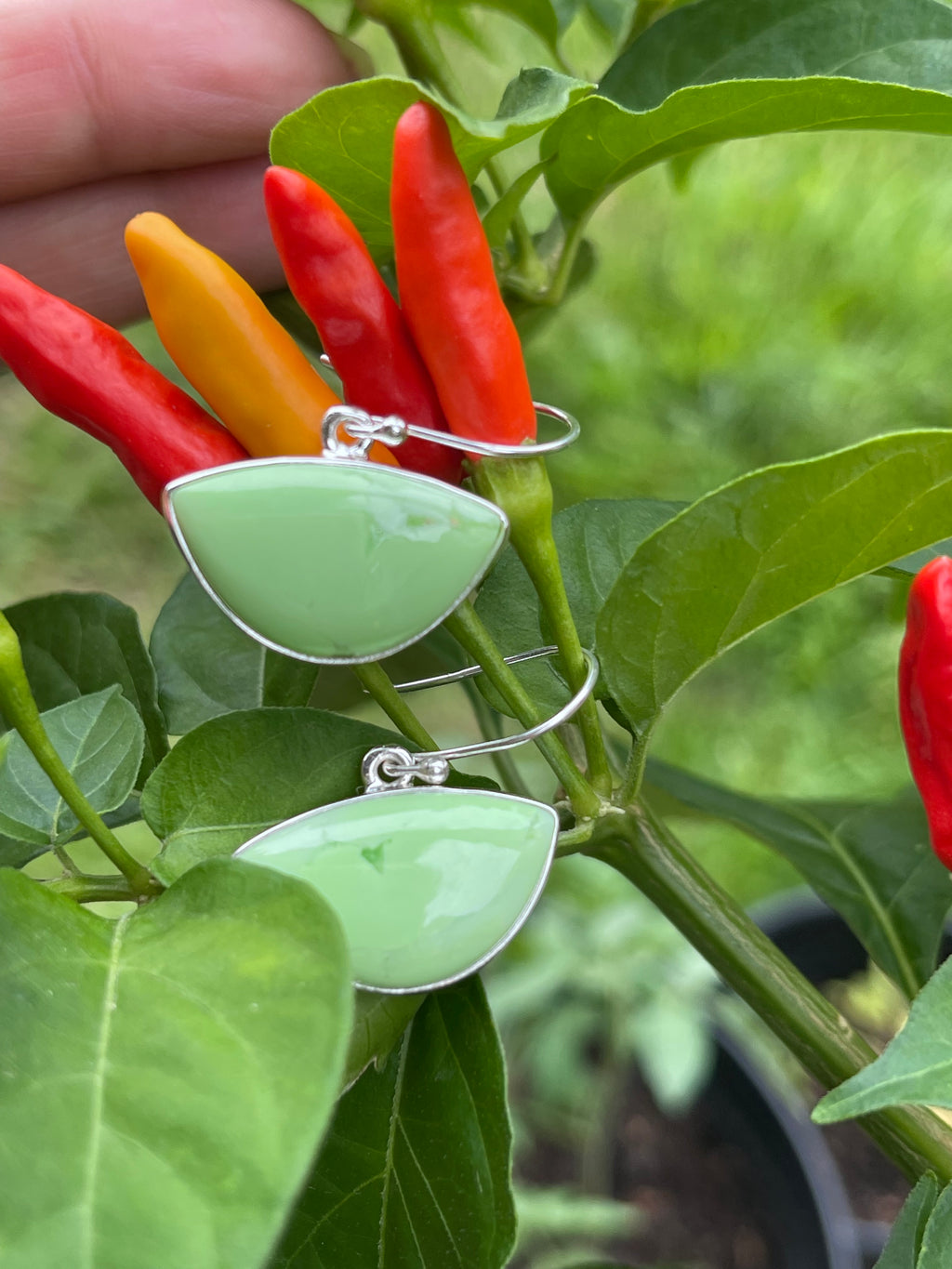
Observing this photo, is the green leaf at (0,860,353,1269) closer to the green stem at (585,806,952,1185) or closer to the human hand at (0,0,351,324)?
the green stem at (585,806,952,1185)

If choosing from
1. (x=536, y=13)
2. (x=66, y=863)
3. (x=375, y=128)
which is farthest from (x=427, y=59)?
(x=66, y=863)

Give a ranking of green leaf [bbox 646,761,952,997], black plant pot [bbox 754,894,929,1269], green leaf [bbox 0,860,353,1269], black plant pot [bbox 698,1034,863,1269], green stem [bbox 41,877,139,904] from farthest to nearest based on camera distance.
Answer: black plant pot [bbox 754,894,929,1269], black plant pot [bbox 698,1034,863,1269], green leaf [bbox 646,761,952,997], green stem [bbox 41,877,139,904], green leaf [bbox 0,860,353,1269]

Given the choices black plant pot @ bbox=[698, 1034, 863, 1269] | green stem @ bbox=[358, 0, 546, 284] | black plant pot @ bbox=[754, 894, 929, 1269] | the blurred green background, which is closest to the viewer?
green stem @ bbox=[358, 0, 546, 284]

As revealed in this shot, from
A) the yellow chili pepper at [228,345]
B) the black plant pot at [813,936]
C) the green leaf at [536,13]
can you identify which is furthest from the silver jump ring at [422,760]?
the black plant pot at [813,936]

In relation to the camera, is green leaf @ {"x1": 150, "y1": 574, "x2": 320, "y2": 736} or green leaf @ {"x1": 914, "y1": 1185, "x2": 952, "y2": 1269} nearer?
green leaf @ {"x1": 914, "y1": 1185, "x2": 952, "y2": 1269}

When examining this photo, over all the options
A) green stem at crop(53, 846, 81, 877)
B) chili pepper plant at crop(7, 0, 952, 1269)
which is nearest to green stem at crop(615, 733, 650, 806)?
chili pepper plant at crop(7, 0, 952, 1269)

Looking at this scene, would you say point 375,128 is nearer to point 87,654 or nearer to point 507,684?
point 507,684

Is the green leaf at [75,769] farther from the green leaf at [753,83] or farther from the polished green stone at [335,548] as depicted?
the green leaf at [753,83]
